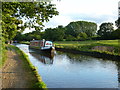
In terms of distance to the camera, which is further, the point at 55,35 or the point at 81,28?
the point at 81,28

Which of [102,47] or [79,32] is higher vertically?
[79,32]

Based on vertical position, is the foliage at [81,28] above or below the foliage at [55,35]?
above

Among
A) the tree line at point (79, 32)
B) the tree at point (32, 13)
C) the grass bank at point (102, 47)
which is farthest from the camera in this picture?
the tree line at point (79, 32)

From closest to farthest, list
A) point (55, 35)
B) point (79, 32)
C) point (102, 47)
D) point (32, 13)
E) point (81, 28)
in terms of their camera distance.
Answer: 1. point (32, 13)
2. point (102, 47)
3. point (55, 35)
4. point (79, 32)
5. point (81, 28)

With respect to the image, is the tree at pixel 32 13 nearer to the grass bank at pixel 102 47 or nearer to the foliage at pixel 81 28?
the grass bank at pixel 102 47

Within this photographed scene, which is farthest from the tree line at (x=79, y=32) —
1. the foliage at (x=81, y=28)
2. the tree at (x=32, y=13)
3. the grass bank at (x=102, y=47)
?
the tree at (x=32, y=13)

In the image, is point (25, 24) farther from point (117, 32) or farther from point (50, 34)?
point (50, 34)

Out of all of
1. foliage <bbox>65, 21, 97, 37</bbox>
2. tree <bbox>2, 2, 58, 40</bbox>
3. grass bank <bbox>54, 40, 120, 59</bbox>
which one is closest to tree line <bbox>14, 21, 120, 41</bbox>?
foliage <bbox>65, 21, 97, 37</bbox>

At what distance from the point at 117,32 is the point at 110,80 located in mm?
49597

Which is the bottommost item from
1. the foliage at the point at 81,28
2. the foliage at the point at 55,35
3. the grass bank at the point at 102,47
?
the grass bank at the point at 102,47

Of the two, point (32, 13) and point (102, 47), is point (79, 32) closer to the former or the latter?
point (102, 47)

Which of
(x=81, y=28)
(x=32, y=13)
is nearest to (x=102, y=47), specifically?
(x=32, y=13)

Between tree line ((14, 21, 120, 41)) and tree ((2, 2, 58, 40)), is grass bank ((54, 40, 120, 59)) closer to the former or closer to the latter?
tree ((2, 2, 58, 40))

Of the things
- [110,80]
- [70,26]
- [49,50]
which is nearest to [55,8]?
[110,80]
